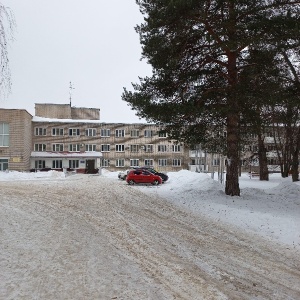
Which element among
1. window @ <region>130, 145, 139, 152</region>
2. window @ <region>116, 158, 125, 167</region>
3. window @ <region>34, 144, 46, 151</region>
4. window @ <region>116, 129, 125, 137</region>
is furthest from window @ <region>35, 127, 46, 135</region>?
window @ <region>130, 145, 139, 152</region>

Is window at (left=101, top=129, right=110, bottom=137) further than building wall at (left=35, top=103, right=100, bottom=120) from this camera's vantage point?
No

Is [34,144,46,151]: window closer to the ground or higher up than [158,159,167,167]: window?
higher up

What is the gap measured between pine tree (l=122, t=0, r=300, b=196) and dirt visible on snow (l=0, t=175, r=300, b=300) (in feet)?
19.6

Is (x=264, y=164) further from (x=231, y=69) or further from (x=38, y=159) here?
(x=38, y=159)

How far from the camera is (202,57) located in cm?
1692

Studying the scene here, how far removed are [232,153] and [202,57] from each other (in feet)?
15.6

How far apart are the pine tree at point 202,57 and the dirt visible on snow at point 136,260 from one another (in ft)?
19.6

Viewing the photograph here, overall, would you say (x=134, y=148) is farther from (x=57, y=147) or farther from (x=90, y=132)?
(x=57, y=147)

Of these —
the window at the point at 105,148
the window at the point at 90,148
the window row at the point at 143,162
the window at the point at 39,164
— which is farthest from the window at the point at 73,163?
the window at the point at 105,148

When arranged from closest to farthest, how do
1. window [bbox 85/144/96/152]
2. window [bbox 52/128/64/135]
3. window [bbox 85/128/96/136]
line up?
1. window [bbox 52/128/64/135]
2. window [bbox 85/144/96/152]
3. window [bbox 85/128/96/136]

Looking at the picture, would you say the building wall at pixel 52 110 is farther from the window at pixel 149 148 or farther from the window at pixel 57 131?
the window at pixel 149 148

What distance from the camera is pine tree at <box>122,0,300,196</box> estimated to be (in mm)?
14680

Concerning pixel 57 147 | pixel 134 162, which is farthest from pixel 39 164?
pixel 134 162

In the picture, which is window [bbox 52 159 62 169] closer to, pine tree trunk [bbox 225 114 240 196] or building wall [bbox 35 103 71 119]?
building wall [bbox 35 103 71 119]
